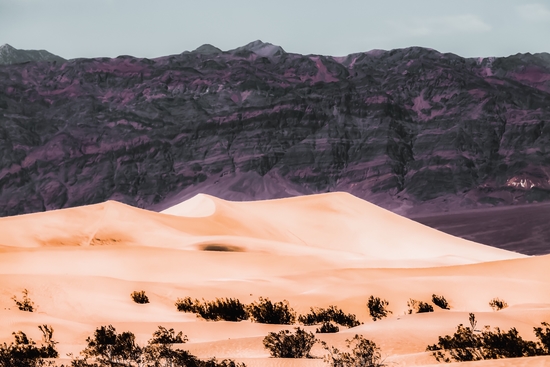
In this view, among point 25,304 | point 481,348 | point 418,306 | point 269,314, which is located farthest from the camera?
point 418,306

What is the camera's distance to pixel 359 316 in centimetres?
2995

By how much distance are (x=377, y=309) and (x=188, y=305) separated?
6.33 metres

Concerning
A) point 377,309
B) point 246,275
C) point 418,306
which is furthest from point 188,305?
point 246,275

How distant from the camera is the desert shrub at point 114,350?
15.5m

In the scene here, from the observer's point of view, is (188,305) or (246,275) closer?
(188,305)

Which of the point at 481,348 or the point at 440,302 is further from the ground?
the point at 481,348

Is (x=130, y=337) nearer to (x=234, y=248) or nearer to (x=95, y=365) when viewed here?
(x=95, y=365)

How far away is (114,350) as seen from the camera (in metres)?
16.2

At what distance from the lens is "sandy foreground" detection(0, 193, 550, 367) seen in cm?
2158

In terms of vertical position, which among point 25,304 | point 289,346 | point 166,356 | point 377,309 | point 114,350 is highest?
point 166,356

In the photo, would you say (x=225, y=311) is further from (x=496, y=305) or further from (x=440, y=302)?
(x=496, y=305)

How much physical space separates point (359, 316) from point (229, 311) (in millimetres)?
5277

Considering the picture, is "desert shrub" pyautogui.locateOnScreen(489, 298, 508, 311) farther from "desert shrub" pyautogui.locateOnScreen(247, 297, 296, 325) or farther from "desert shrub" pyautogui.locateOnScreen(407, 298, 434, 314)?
"desert shrub" pyautogui.locateOnScreen(247, 297, 296, 325)

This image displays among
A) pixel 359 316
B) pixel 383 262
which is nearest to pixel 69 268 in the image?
pixel 359 316
